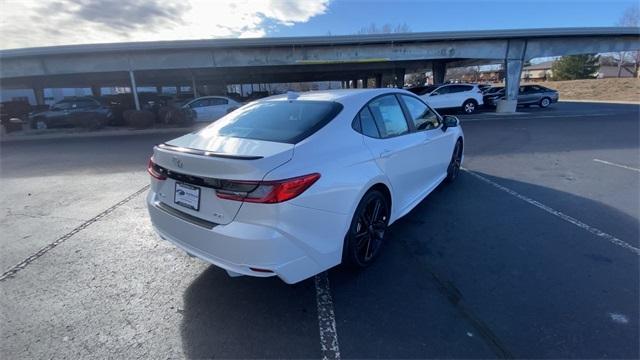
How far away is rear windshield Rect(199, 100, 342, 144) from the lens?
2607 millimetres

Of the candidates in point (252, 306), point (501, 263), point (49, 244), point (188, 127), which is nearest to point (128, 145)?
point (188, 127)

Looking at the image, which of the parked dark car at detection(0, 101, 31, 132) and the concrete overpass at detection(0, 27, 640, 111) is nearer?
the parked dark car at detection(0, 101, 31, 132)

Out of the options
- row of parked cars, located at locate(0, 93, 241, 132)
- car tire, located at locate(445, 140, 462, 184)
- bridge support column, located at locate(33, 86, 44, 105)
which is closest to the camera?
car tire, located at locate(445, 140, 462, 184)

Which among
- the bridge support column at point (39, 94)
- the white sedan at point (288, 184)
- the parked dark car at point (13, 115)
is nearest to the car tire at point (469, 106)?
the white sedan at point (288, 184)

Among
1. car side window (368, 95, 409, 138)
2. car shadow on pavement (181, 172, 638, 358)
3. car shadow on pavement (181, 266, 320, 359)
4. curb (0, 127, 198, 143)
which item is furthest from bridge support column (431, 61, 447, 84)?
car shadow on pavement (181, 266, 320, 359)

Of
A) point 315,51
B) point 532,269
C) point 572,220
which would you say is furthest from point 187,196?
point 315,51

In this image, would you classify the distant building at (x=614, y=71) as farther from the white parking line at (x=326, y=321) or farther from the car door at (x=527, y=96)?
the white parking line at (x=326, y=321)

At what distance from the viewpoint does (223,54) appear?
16719 millimetres

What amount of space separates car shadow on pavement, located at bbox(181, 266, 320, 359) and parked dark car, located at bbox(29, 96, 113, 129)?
55.2 ft

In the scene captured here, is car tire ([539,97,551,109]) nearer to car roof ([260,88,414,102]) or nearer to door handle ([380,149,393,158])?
car roof ([260,88,414,102])

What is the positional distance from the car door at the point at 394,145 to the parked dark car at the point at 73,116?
1710 cm

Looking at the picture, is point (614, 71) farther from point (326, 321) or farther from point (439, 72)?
point (326, 321)

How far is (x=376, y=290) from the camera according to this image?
8.77ft

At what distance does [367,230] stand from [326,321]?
90cm
